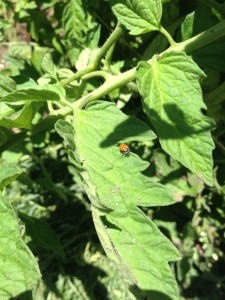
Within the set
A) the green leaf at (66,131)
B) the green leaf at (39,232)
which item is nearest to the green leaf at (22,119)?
the green leaf at (66,131)

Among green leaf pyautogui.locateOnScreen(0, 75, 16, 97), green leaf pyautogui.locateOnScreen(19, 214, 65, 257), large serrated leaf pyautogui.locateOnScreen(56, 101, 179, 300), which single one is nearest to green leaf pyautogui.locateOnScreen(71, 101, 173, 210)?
large serrated leaf pyautogui.locateOnScreen(56, 101, 179, 300)

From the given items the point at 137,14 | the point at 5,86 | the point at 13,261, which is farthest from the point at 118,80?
the point at 13,261

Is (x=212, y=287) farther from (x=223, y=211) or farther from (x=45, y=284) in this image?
(x=45, y=284)

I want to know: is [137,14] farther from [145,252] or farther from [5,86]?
[145,252]

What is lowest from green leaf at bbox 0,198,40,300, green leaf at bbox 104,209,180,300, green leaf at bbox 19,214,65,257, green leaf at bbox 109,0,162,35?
green leaf at bbox 19,214,65,257

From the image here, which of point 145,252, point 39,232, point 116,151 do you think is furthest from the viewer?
point 39,232

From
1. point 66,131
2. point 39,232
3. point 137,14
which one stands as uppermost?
point 137,14

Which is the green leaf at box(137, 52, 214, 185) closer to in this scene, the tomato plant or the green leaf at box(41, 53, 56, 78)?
the tomato plant
